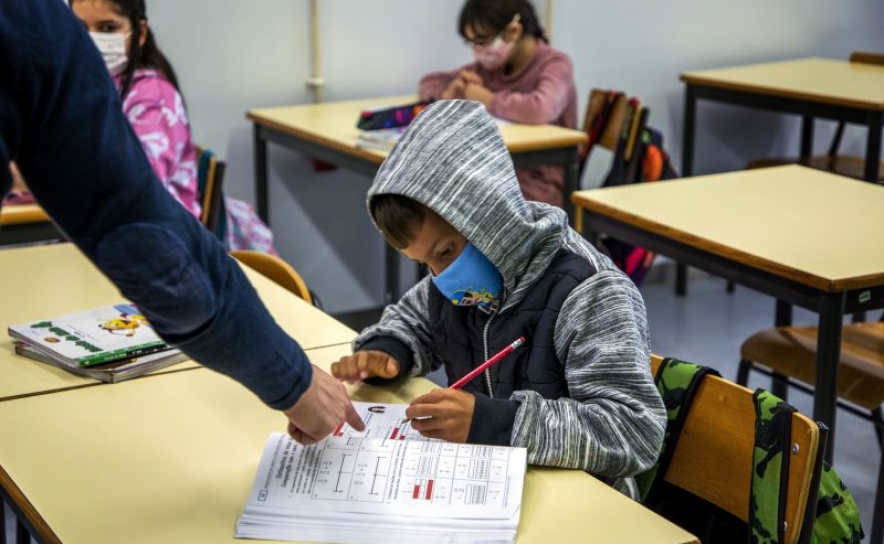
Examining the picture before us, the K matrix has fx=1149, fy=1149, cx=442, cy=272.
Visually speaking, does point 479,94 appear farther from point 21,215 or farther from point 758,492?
point 758,492

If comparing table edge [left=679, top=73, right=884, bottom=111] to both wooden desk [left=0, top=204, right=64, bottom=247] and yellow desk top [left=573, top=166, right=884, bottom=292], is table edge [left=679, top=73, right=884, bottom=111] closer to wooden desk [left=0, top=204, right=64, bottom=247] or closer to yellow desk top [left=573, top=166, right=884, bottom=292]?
yellow desk top [left=573, top=166, right=884, bottom=292]

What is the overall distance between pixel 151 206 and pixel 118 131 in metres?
0.07

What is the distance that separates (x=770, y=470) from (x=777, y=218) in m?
1.33

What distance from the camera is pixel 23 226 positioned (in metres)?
2.78

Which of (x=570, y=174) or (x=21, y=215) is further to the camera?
(x=570, y=174)

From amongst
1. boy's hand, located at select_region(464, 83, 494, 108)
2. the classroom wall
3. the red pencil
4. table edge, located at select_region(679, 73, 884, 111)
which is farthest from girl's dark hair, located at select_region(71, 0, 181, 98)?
table edge, located at select_region(679, 73, 884, 111)

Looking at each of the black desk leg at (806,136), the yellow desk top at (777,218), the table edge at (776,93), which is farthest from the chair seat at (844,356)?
A: the black desk leg at (806,136)

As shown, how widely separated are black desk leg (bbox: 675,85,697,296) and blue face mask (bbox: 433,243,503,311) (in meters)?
3.13

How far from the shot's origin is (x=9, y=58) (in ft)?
2.97

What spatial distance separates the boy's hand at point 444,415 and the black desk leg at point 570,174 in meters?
2.17

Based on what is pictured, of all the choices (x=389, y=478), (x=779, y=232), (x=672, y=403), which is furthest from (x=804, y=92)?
(x=389, y=478)

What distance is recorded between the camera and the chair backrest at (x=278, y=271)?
7.07 ft

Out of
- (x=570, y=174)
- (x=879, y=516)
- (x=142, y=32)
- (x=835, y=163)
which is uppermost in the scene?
(x=142, y=32)

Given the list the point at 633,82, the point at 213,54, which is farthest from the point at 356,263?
the point at 633,82
